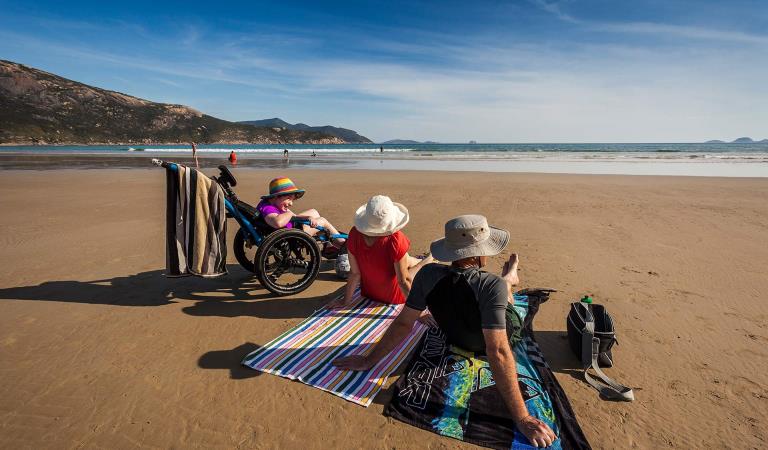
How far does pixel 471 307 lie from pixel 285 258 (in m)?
2.90

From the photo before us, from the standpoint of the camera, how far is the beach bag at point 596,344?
9.50ft

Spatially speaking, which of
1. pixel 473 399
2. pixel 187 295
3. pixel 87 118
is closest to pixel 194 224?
pixel 187 295

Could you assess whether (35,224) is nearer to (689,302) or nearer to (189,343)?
(189,343)

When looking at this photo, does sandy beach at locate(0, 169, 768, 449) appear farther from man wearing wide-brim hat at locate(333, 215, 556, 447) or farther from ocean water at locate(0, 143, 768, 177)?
ocean water at locate(0, 143, 768, 177)

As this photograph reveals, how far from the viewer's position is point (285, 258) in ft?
15.6

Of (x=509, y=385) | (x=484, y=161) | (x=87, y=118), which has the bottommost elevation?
(x=509, y=385)

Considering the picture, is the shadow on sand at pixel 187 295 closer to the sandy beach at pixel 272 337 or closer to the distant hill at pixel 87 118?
the sandy beach at pixel 272 337

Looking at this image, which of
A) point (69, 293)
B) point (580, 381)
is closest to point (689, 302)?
point (580, 381)

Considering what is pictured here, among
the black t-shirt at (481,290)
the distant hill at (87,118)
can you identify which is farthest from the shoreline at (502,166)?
the distant hill at (87,118)

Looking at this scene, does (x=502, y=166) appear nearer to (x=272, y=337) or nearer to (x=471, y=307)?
(x=272, y=337)

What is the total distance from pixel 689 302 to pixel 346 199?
9754 mm

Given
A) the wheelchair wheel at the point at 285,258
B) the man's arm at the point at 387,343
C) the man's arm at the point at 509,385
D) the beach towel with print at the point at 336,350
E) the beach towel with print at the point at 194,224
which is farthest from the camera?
the wheelchair wheel at the point at 285,258

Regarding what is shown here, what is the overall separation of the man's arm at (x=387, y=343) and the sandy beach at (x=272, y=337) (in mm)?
338

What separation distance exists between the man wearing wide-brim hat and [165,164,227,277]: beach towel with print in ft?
7.13
